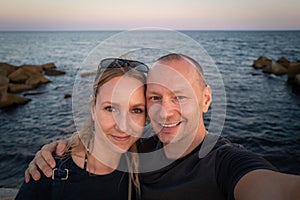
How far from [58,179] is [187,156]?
1.11 metres

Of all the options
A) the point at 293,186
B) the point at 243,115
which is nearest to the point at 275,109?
the point at 243,115

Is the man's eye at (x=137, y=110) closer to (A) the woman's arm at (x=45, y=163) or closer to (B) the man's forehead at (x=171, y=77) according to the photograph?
(B) the man's forehead at (x=171, y=77)

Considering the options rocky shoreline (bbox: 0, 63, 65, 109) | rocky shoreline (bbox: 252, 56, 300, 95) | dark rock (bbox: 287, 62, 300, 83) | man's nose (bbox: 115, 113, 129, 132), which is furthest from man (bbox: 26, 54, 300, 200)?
dark rock (bbox: 287, 62, 300, 83)

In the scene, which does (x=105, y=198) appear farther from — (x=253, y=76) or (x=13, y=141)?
(x=253, y=76)

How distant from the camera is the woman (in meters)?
2.22

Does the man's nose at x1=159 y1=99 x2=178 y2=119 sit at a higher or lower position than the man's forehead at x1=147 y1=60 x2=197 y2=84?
lower

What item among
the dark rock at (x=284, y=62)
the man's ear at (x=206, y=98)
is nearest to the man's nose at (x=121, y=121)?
the man's ear at (x=206, y=98)

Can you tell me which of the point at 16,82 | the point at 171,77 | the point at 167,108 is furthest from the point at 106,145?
the point at 16,82

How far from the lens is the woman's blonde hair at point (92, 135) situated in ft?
8.18

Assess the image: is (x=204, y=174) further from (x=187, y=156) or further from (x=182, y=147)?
(x=182, y=147)

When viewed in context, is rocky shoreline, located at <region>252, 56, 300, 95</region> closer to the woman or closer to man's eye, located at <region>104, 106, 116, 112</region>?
the woman

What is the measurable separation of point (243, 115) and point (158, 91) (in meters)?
14.5

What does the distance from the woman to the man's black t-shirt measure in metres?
0.21

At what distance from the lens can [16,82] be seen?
26.0 metres
